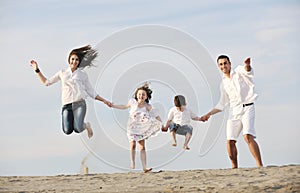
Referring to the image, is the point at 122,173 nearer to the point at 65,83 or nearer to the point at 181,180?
the point at 181,180

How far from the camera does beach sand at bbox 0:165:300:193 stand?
8562 millimetres

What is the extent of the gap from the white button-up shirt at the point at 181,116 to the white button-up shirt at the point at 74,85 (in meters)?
1.51

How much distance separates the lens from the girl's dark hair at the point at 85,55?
34.8ft

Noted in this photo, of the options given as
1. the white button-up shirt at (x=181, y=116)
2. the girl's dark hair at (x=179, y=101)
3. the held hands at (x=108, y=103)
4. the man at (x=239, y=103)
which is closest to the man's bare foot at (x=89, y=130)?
the held hands at (x=108, y=103)

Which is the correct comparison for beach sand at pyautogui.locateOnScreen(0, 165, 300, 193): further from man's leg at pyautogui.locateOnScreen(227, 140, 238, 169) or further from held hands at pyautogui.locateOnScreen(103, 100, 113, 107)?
held hands at pyautogui.locateOnScreen(103, 100, 113, 107)

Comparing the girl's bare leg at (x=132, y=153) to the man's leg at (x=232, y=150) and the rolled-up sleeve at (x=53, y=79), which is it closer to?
the man's leg at (x=232, y=150)

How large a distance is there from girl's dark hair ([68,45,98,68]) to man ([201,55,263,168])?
89.6 inches

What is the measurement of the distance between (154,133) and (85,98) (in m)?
1.37

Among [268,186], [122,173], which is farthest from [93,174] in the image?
[268,186]

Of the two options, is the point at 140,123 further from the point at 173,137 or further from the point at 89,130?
the point at 89,130

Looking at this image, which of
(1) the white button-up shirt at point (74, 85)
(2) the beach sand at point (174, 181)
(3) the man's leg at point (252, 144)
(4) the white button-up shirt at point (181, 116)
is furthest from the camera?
(4) the white button-up shirt at point (181, 116)

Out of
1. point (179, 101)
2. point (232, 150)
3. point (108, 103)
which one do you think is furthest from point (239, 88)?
point (108, 103)

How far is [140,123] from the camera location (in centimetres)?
1033

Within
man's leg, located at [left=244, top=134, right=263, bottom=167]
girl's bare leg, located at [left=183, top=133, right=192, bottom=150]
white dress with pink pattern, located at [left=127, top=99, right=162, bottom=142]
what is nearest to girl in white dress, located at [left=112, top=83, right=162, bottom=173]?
white dress with pink pattern, located at [left=127, top=99, right=162, bottom=142]
